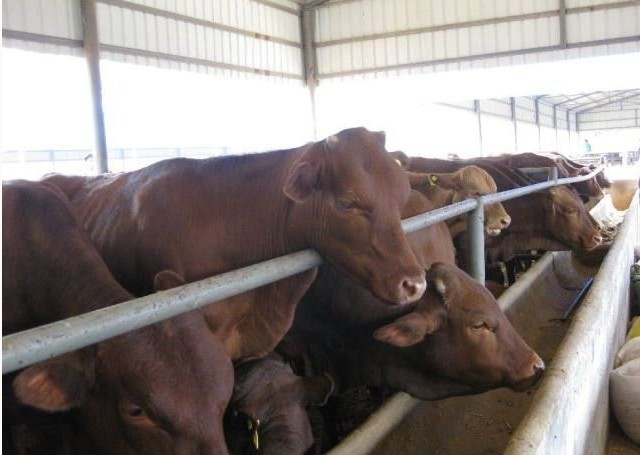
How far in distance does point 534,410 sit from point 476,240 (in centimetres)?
150

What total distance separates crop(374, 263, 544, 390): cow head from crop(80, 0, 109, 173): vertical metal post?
8048 mm

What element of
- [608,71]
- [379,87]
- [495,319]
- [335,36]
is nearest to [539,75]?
[608,71]

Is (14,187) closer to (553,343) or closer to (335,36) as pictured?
(553,343)

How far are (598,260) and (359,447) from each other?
5819 mm

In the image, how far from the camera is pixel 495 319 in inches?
117

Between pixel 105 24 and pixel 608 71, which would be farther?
pixel 608 71

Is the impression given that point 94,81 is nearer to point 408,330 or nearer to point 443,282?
point 443,282

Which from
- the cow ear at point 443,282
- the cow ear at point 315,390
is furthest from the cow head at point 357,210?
the cow ear at point 315,390

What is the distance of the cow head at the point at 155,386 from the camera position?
1840 mm

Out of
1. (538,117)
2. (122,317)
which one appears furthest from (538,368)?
(538,117)

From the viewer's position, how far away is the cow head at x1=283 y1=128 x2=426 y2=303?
8.55 feet

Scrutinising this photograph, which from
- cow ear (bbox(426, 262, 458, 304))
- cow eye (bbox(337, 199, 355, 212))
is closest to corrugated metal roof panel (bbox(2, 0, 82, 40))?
cow eye (bbox(337, 199, 355, 212))

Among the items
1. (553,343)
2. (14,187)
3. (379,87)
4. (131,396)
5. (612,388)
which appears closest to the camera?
(131,396)

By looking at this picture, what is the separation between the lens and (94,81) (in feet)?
33.0
